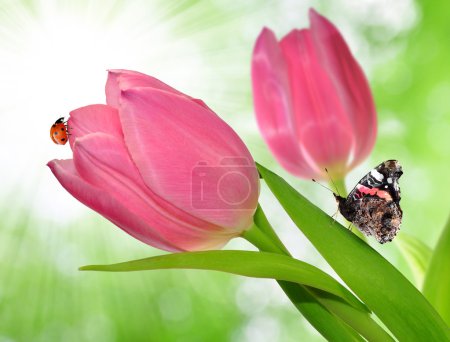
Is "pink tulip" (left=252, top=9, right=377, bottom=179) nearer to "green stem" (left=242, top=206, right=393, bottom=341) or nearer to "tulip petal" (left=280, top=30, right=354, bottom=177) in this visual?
"tulip petal" (left=280, top=30, right=354, bottom=177)

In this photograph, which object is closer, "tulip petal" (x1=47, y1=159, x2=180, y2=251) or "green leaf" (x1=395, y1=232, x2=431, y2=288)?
"tulip petal" (x1=47, y1=159, x2=180, y2=251)

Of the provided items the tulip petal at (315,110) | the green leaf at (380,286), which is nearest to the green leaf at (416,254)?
the tulip petal at (315,110)

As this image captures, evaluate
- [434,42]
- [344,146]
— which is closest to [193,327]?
[434,42]

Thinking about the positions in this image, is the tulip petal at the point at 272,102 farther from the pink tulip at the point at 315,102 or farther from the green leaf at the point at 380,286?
the green leaf at the point at 380,286

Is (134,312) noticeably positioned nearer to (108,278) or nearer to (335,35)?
(108,278)

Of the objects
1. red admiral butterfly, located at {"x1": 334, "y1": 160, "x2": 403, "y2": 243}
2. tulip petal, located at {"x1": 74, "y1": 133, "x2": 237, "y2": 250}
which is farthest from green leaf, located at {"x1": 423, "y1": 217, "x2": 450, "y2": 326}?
tulip petal, located at {"x1": 74, "y1": 133, "x2": 237, "y2": 250}

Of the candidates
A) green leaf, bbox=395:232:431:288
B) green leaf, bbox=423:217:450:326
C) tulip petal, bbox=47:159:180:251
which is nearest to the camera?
tulip petal, bbox=47:159:180:251

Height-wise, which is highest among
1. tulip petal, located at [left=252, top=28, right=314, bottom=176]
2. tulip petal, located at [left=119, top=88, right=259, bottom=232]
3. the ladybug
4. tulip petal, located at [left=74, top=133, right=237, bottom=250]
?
tulip petal, located at [left=252, top=28, right=314, bottom=176]
